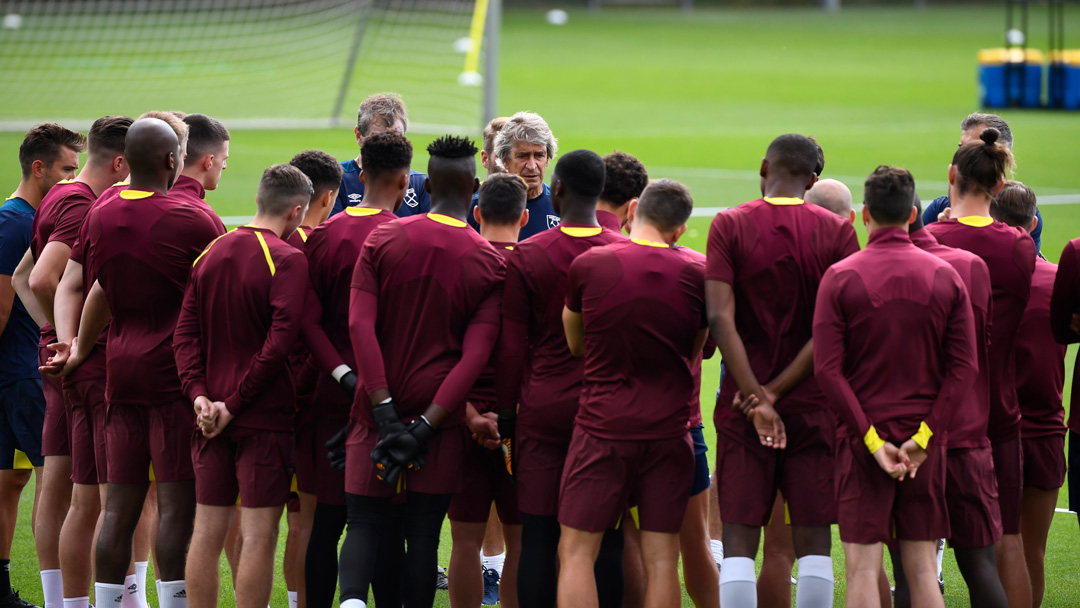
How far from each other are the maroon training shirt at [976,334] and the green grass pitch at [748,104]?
5.78 feet

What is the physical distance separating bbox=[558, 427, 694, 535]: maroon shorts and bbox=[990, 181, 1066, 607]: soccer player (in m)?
1.70

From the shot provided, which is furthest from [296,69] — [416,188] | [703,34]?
[416,188]

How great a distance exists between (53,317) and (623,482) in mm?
2891

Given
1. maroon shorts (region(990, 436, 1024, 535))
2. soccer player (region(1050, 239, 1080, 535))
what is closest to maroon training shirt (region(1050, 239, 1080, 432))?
soccer player (region(1050, 239, 1080, 535))

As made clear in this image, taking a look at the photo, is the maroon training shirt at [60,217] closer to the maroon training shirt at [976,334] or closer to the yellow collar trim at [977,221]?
the maroon training shirt at [976,334]

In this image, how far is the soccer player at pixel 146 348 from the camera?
538 cm

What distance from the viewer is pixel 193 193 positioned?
18.7ft

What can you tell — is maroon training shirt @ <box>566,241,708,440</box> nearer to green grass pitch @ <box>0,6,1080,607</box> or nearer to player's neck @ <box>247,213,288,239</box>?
player's neck @ <box>247,213,288,239</box>

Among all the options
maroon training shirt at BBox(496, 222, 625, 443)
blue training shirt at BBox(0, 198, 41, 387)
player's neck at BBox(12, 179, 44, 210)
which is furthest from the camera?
player's neck at BBox(12, 179, 44, 210)

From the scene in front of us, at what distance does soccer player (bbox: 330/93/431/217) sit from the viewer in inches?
273

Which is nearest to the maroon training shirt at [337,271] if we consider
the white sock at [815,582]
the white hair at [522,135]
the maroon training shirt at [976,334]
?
the white hair at [522,135]

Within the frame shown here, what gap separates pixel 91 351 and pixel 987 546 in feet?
13.0

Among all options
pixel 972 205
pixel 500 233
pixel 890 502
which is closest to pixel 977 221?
pixel 972 205

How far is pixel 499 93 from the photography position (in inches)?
1150
